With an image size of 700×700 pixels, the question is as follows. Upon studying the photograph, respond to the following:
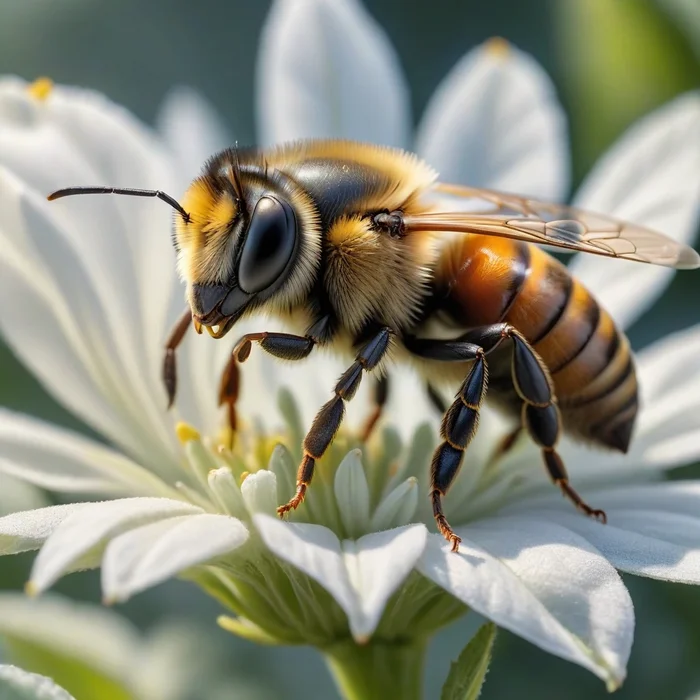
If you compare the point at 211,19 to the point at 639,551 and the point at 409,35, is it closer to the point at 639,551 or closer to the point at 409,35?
the point at 409,35

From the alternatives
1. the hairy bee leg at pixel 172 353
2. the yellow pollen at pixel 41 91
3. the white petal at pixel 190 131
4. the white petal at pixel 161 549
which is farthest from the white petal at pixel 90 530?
the white petal at pixel 190 131

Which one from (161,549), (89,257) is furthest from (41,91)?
(161,549)

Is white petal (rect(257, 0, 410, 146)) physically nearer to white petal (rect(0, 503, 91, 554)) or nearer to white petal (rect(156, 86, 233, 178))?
white petal (rect(156, 86, 233, 178))

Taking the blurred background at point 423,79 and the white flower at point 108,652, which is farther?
the blurred background at point 423,79

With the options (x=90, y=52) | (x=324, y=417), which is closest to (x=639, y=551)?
(x=324, y=417)

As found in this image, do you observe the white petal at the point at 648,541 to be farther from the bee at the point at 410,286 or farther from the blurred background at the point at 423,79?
the blurred background at the point at 423,79

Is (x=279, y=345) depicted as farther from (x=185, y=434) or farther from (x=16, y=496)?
(x=16, y=496)

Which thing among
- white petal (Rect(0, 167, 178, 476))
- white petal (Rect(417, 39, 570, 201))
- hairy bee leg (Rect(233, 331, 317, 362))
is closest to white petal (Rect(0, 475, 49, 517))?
white petal (Rect(0, 167, 178, 476))
